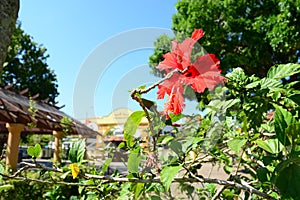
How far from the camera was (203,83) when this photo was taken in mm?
553

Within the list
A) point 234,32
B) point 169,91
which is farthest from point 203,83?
point 234,32

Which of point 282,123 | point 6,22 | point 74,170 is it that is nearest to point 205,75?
point 282,123

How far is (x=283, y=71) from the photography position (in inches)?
30.9

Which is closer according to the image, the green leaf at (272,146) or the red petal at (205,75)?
the red petal at (205,75)

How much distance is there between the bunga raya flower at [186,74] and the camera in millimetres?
556

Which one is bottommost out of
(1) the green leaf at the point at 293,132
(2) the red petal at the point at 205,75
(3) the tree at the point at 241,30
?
(1) the green leaf at the point at 293,132

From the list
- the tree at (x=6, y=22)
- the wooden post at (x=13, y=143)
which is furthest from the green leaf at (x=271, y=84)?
the wooden post at (x=13, y=143)

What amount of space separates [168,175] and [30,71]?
67.6ft

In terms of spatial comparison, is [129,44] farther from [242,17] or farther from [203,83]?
[242,17]

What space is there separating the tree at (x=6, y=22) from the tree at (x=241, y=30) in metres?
6.11

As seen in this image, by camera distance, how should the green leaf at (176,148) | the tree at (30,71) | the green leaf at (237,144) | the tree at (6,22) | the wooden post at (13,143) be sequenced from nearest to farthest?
the green leaf at (237,144) → the green leaf at (176,148) → the tree at (6,22) → the wooden post at (13,143) → the tree at (30,71)

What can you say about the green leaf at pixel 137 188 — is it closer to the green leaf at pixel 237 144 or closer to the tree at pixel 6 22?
the green leaf at pixel 237 144

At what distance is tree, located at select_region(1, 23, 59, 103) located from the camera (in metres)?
18.7

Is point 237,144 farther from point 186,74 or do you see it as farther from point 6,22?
point 6,22
